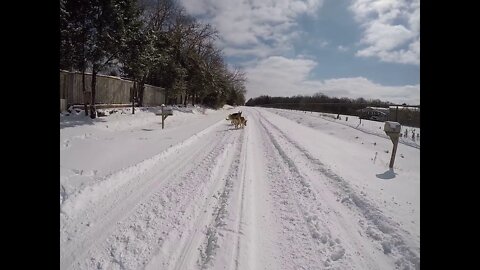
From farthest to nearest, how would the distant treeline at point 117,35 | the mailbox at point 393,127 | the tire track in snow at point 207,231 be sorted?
the distant treeline at point 117,35 → the mailbox at point 393,127 → the tire track in snow at point 207,231

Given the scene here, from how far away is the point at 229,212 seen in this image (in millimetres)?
4223

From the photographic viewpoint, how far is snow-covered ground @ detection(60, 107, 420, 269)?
10.4ft

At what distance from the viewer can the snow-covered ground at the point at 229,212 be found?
125 inches

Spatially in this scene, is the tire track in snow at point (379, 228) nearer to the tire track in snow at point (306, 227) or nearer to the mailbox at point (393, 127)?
the tire track in snow at point (306, 227)

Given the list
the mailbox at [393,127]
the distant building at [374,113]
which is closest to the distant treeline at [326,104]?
the distant building at [374,113]

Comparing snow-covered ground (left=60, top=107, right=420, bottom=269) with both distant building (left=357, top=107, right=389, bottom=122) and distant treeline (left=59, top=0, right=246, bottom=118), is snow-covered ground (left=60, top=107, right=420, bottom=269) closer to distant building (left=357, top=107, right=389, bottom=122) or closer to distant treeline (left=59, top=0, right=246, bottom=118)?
distant treeline (left=59, top=0, right=246, bottom=118)

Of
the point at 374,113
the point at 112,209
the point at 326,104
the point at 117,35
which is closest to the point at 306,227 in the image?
the point at 112,209

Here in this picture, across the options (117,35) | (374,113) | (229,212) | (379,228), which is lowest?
(379,228)

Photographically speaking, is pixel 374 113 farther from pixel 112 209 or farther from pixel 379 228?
pixel 112 209

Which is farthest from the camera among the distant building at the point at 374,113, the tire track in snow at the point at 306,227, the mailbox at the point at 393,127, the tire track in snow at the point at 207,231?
the distant building at the point at 374,113

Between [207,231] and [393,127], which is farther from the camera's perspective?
[393,127]

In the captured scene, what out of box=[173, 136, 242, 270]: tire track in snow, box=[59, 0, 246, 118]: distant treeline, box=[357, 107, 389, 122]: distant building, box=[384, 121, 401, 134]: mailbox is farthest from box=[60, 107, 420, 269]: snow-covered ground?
box=[357, 107, 389, 122]: distant building
